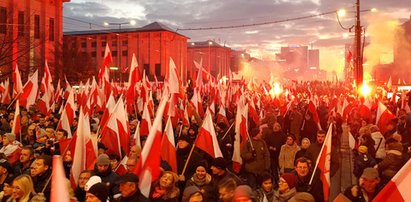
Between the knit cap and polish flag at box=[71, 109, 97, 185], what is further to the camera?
polish flag at box=[71, 109, 97, 185]

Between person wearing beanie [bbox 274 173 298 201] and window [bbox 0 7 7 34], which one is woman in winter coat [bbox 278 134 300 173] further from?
window [bbox 0 7 7 34]

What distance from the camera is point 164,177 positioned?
5.53 meters

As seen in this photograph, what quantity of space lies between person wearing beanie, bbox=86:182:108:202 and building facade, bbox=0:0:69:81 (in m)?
32.7

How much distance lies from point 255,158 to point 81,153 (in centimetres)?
290

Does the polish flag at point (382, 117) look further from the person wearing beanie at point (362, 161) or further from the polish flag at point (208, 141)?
the polish flag at point (208, 141)

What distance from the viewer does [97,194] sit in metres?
4.87

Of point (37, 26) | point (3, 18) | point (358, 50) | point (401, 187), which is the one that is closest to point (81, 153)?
point (401, 187)

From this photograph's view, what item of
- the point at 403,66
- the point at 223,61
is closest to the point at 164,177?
the point at 403,66

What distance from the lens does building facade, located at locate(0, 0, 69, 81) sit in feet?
126

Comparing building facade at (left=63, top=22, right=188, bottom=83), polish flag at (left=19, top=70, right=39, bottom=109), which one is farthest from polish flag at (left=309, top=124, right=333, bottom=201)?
building facade at (left=63, top=22, right=188, bottom=83)

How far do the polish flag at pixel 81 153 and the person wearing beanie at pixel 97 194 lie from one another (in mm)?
1641

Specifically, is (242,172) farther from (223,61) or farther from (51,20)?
(223,61)

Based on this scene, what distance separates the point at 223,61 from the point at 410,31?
1570 inches

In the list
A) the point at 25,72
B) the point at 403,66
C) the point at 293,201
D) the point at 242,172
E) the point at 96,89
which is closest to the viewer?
the point at 293,201
